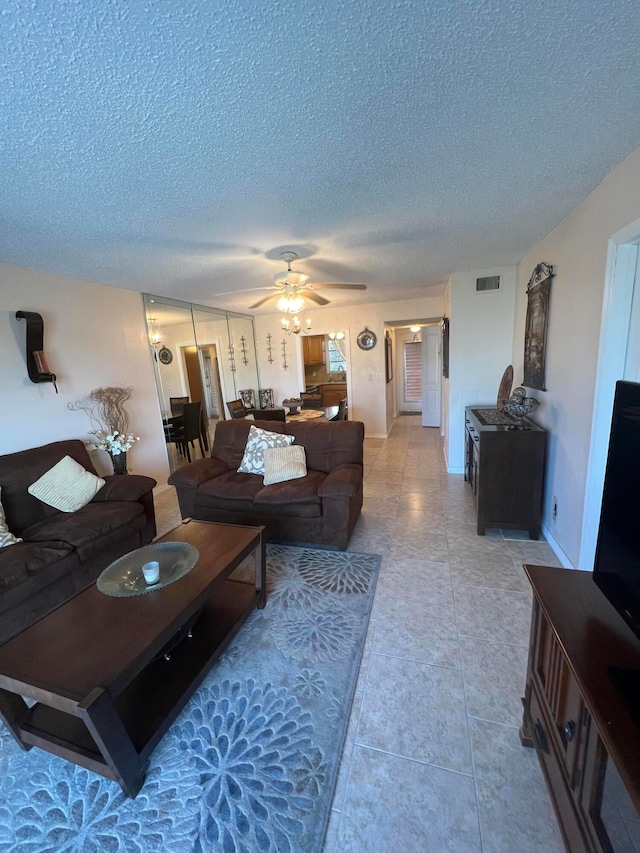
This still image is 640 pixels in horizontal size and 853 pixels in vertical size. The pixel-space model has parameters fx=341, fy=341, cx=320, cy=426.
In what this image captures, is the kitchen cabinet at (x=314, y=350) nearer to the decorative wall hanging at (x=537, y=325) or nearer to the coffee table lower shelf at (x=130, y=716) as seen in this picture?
the decorative wall hanging at (x=537, y=325)

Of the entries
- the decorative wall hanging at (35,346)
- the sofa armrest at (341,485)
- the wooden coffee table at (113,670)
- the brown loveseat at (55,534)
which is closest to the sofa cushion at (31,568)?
the brown loveseat at (55,534)

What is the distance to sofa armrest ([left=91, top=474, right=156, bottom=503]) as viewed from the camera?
9.22 feet

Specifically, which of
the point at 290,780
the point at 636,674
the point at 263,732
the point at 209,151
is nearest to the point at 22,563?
the point at 263,732

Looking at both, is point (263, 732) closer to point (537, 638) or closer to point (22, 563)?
point (537, 638)

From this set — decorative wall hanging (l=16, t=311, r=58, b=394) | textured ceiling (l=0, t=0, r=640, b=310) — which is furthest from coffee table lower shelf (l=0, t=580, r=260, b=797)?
decorative wall hanging (l=16, t=311, r=58, b=394)

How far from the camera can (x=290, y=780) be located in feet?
4.13

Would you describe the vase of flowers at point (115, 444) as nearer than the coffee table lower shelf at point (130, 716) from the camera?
No

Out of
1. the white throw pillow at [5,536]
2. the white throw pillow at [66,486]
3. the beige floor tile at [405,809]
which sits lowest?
the beige floor tile at [405,809]

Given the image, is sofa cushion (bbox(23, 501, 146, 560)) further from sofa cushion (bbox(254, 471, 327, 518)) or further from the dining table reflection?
the dining table reflection

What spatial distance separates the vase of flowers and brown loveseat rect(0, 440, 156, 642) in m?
0.37

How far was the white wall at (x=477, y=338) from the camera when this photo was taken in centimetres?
385

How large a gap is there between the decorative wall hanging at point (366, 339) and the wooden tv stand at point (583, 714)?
5.17 m

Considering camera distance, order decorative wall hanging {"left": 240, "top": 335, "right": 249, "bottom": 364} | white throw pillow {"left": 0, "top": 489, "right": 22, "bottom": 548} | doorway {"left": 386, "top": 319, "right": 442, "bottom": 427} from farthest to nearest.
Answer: doorway {"left": 386, "top": 319, "right": 442, "bottom": 427}, decorative wall hanging {"left": 240, "top": 335, "right": 249, "bottom": 364}, white throw pillow {"left": 0, "top": 489, "right": 22, "bottom": 548}

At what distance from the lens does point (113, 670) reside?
1209 mm
